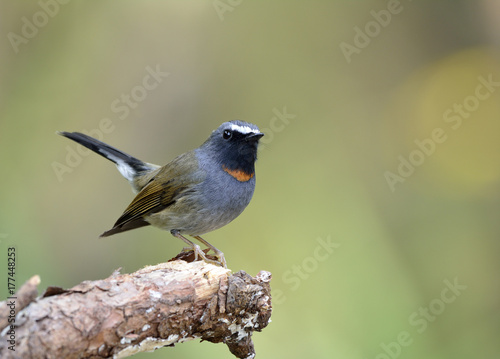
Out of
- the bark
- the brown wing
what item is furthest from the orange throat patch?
the bark

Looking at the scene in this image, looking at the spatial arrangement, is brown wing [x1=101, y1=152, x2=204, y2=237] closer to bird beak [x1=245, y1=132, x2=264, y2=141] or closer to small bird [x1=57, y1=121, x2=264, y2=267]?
small bird [x1=57, y1=121, x2=264, y2=267]

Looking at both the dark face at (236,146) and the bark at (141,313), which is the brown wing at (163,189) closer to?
the dark face at (236,146)

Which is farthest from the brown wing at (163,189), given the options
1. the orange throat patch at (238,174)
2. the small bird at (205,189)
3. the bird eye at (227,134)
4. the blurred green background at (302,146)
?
the blurred green background at (302,146)

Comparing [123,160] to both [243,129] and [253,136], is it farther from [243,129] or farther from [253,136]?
[253,136]

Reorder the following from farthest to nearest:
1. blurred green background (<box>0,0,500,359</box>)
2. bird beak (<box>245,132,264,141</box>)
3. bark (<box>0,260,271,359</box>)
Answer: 1. blurred green background (<box>0,0,500,359</box>)
2. bird beak (<box>245,132,264,141</box>)
3. bark (<box>0,260,271,359</box>)

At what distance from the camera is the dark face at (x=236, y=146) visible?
4.25m

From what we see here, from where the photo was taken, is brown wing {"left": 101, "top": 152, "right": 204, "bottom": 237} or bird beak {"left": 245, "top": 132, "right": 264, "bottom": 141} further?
brown wing {"left": 101, "top": 152, "right": 204, "bottom": 237}

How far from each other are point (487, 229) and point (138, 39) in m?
5.14

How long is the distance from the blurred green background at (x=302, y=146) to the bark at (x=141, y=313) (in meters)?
2.88

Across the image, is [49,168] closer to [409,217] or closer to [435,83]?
[409,217]

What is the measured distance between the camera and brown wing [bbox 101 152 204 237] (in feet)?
14.5

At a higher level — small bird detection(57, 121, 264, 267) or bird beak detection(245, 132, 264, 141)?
bird beak detection(245, 132, 264, 141)

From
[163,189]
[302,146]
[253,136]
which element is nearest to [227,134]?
[253,136]

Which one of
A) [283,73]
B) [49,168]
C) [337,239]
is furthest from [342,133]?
[49,168]
